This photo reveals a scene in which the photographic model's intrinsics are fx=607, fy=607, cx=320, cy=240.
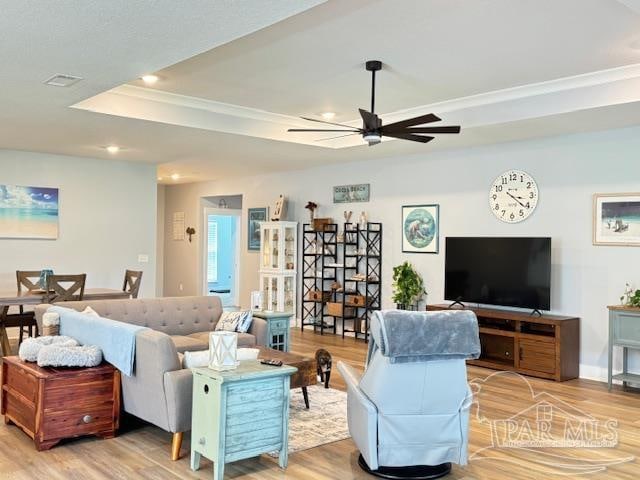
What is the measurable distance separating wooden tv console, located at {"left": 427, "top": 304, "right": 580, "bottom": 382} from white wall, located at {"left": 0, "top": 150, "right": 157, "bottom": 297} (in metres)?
5.30

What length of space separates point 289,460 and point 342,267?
5.19 meters

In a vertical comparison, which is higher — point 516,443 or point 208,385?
point 208,385

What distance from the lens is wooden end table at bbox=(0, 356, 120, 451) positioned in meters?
3.88

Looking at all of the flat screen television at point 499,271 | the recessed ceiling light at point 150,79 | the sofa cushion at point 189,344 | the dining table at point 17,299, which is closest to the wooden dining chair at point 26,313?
the dining table at point 17,299

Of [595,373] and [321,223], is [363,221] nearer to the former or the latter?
[321,223]

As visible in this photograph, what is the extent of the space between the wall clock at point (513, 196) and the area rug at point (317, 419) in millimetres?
3036

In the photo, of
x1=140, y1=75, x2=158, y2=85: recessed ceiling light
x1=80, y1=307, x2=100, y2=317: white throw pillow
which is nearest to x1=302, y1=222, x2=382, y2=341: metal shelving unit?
x1=140, y1=75, x2=158, y2=85: recessed ceiling light

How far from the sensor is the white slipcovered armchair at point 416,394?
339 centimetres

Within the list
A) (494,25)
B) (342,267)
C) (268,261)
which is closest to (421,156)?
(342,267)

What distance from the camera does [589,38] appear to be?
14.5 ft

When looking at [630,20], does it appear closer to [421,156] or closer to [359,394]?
A: [359,394]

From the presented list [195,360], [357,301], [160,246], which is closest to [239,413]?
[195,360]

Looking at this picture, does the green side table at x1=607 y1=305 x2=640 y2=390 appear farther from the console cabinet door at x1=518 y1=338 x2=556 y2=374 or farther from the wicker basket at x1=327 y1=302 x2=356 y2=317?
the wicker basket at x1=327 y1=302 x2=356 y2=317

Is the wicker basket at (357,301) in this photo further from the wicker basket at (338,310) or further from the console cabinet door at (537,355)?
the console cabinet door at (537,355)
